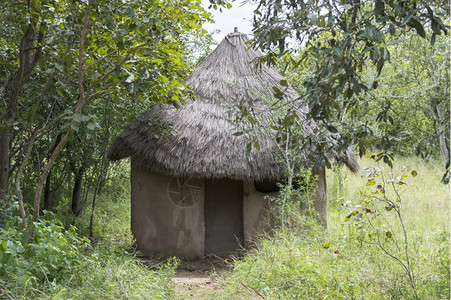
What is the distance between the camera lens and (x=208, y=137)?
6840 millimetres

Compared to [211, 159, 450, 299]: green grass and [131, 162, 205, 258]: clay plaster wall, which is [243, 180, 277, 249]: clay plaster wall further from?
[211, 159, 450, 299]: green grass

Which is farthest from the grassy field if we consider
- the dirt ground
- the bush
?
the dirt ground

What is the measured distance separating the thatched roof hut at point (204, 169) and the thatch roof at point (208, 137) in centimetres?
1

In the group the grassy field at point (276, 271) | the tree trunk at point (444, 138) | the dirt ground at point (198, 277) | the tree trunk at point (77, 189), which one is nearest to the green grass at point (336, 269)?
the grassy field at point (276, 271)

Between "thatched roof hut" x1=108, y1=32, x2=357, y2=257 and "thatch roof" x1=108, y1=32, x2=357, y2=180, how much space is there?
1cm

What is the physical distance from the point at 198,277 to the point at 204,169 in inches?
54.6

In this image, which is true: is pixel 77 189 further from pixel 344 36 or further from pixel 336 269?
pixel 344 36

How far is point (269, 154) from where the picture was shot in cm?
679

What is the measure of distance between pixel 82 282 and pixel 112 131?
3946 mm

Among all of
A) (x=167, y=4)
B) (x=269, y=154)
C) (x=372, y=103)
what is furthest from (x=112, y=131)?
(x=372, y=103)

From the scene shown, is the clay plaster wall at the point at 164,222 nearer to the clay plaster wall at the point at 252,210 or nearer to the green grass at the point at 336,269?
the clay plaster wall at the point at 252,210

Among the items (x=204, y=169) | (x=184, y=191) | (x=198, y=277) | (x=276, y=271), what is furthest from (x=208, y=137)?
(x=276, y=271)

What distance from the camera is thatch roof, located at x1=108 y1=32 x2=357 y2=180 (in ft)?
22.0

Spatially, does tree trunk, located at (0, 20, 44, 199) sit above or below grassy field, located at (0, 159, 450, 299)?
above
